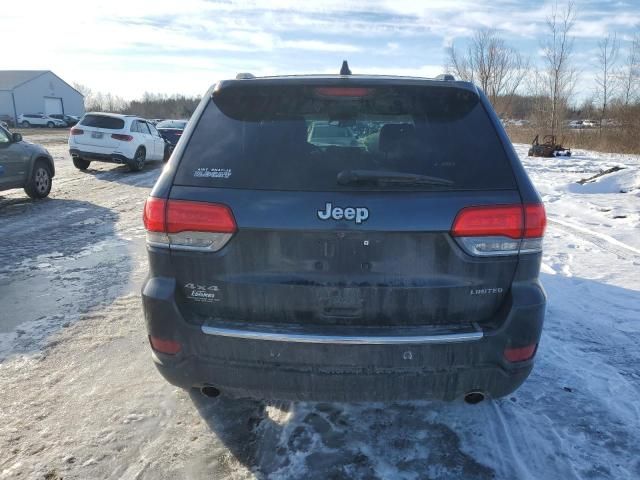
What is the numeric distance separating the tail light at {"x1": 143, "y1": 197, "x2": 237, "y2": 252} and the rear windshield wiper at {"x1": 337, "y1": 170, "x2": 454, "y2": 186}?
0.56 meters

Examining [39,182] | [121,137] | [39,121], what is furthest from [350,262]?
[39,121]

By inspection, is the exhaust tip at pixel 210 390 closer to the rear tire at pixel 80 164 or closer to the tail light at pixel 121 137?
the tail light at pixel 121 137

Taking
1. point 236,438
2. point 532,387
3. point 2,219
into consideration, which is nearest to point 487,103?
point 532,387

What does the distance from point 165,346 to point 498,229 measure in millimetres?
1686

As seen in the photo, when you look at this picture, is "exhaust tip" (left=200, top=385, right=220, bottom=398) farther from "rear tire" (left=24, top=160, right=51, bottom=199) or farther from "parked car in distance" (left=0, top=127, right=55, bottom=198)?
"rear tire" (left=24, top=160, right=51, bottom=199)

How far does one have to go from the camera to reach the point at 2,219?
8281 mm

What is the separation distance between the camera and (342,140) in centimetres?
250

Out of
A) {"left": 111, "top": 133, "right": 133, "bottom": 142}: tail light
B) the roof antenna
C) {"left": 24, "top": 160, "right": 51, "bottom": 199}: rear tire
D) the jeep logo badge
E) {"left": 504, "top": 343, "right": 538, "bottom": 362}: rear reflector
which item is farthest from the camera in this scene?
{"left": 111, "top": 133, "right": 133, "bottom": 142}: tail light

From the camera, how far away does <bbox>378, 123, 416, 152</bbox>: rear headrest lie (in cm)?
237

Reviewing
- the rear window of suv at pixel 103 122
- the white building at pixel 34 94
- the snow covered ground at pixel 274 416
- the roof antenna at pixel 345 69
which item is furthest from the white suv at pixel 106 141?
the white building at pixel 34 94

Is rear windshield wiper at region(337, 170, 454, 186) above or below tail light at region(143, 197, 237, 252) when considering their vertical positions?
above

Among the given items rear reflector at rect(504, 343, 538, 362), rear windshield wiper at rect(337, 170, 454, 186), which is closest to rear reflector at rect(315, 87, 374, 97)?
rear windshield wiper at rect(337, 170, 454, 186)

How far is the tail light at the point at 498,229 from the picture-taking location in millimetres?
2217

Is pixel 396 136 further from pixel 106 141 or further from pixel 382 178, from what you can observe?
pixel 106 141
